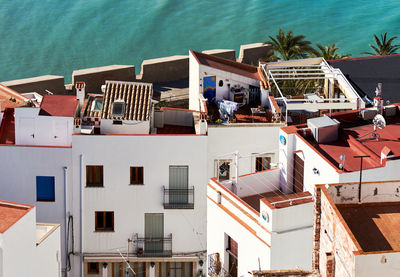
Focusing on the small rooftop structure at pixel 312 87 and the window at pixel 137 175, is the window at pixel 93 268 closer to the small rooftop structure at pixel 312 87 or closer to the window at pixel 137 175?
the window at pixel 137 175

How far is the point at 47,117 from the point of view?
4188 cm

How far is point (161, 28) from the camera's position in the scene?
97062mm

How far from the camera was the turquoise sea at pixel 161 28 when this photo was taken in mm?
93062

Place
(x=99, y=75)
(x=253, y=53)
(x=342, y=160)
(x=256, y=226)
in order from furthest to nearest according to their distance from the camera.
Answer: (x=253, y=53)
(x=99, y=75)
(x=342, y=160)
(x=256, y=226)

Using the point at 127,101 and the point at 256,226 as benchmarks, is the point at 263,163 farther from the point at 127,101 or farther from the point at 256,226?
the point at 256,226

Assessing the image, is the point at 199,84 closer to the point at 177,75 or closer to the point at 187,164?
the point at 187,164

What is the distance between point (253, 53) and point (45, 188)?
22933 mm

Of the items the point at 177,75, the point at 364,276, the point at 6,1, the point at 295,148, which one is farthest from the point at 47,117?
the point at 6,1

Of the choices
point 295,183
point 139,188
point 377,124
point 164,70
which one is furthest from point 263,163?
point 164,70

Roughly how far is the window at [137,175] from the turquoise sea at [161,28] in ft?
161

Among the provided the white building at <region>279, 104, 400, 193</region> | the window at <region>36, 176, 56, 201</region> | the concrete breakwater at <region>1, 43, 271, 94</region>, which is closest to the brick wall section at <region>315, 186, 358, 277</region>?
the white building at <region>279, 104, 400, 193</region>

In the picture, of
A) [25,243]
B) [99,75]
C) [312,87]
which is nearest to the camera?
[25,243]

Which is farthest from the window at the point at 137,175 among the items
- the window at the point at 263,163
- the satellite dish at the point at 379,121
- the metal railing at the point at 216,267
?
the satellite dish at the point at 379,121

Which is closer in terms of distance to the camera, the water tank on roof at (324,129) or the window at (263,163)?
the water tank on roof at (324,129)
